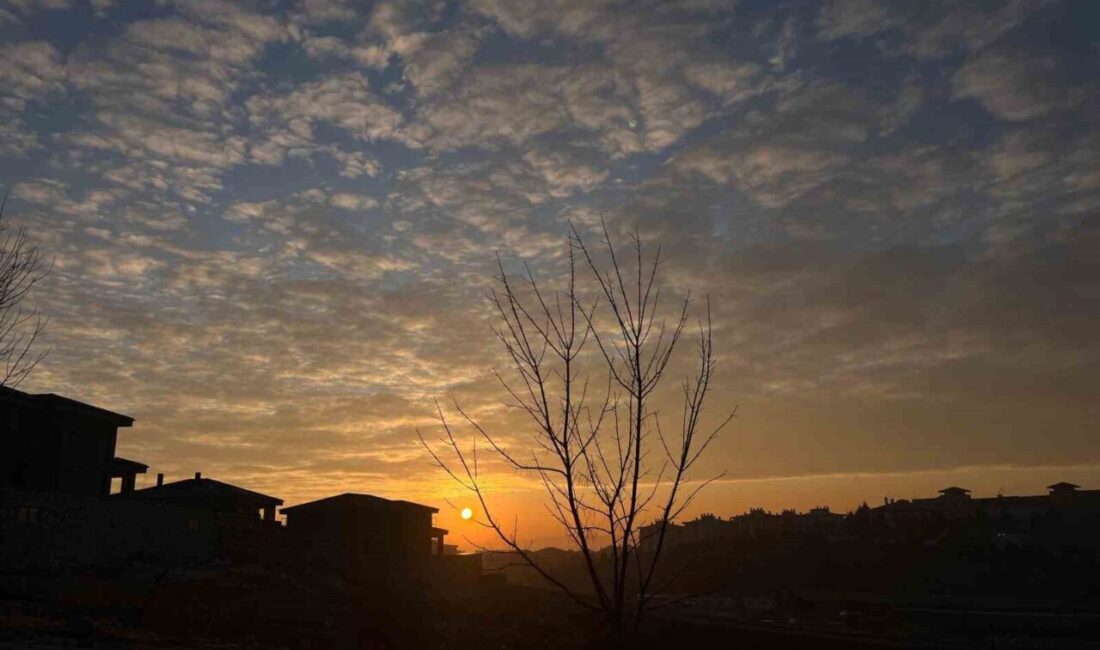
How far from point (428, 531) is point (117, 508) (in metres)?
23.9

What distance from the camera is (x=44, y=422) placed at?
37.6m

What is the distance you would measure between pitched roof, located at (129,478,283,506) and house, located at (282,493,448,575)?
8.47 ft

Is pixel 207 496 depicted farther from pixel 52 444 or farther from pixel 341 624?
pixel 341 624

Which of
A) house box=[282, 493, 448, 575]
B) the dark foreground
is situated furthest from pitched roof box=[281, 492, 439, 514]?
the dark foreground

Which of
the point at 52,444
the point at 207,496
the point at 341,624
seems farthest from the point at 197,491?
the point at 341,624

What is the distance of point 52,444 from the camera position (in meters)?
37.5

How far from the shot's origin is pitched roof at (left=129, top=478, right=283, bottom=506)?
44.1 metres

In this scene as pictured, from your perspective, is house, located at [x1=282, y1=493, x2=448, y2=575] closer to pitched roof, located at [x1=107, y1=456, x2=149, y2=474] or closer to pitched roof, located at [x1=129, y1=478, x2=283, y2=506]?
pitched roof, located at [x1=129, y1=478, x2=283, y2=506]

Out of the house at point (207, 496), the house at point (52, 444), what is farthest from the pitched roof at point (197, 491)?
the house at point (52, 444)

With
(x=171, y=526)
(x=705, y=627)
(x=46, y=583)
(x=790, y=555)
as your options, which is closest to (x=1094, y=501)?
(x=790, y=555)

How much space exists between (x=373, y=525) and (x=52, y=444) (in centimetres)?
1672

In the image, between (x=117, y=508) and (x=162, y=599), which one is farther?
(x=117, y=508)

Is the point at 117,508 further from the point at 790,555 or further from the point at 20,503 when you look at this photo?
the point at 790,555

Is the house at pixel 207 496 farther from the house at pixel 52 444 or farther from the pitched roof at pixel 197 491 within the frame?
the house at pixel 52 444
